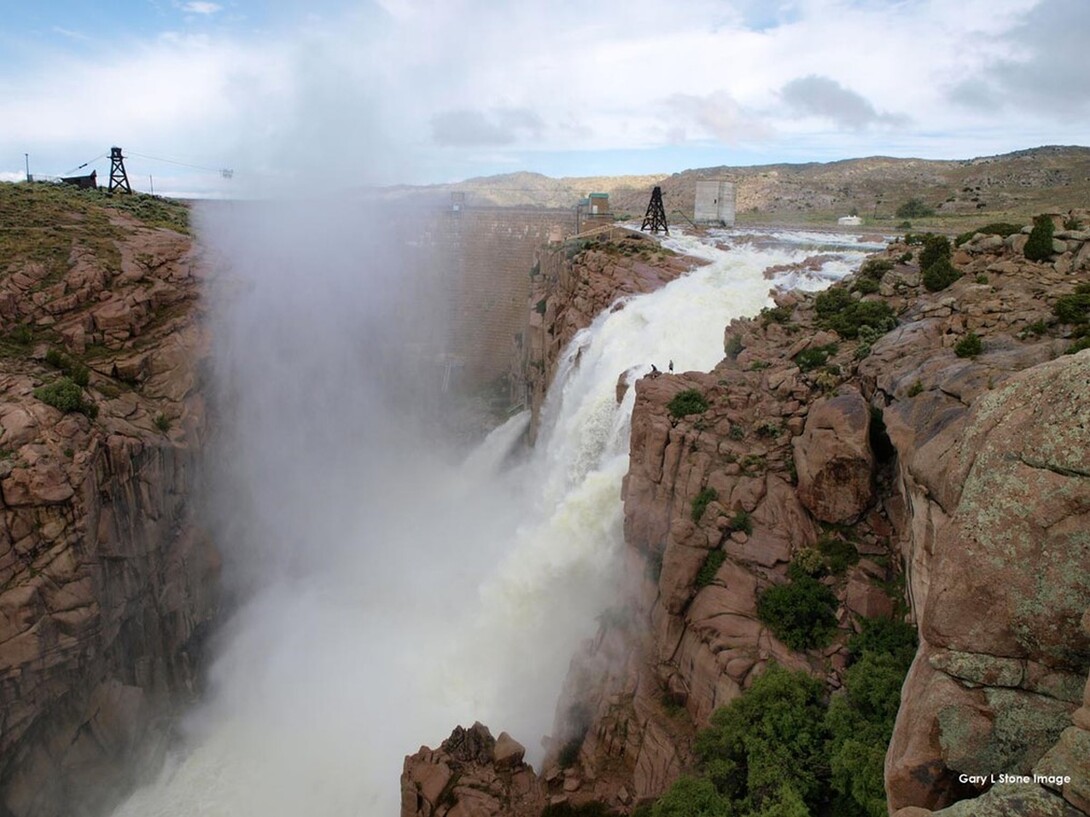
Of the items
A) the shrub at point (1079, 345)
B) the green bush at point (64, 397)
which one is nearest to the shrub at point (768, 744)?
the shrub at point (1079, 345)

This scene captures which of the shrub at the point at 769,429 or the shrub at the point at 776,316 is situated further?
the shrub at the point at 776,316

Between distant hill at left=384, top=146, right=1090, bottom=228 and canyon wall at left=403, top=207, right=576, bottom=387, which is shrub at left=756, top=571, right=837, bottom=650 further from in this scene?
canyon wall at left=403, top=207, right=576, bottom=387

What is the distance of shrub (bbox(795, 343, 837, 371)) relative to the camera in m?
20.2

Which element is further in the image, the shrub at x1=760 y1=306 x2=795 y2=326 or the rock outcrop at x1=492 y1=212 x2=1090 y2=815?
the shrub at x1=760 y1=306 x2=795 y2=326

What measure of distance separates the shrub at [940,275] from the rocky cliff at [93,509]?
26035 mm

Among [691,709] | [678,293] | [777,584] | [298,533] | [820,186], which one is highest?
Answer: [820,186]

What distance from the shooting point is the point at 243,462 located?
3294 cm

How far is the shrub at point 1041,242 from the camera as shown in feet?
63.5

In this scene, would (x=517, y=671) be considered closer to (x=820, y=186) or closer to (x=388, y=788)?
(x=388, y=788)

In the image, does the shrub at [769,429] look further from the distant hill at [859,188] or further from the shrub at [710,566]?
the distant hill at [859,188]

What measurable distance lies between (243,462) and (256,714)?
1107cm

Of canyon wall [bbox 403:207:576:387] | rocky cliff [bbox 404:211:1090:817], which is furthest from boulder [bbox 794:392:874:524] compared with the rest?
canyon wall [bbox 403:207:576:387]

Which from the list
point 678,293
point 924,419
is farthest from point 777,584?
point 678,293

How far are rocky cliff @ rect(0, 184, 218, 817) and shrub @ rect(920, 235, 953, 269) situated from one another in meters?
26.4
